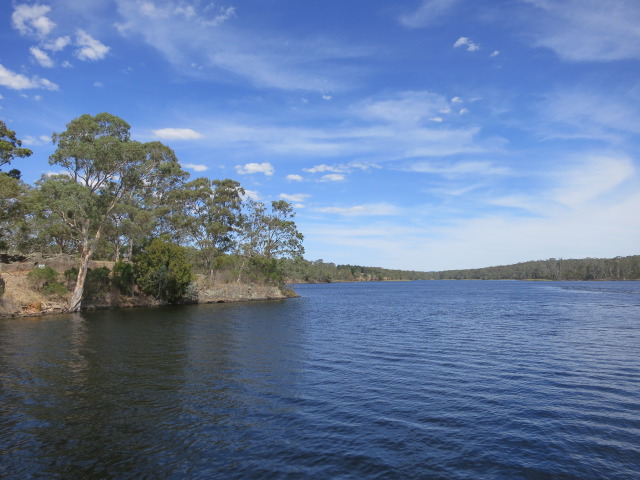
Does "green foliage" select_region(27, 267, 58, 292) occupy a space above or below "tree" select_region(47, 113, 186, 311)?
below

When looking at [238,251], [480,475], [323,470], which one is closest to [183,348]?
[323,470]

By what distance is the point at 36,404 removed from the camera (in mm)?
14156

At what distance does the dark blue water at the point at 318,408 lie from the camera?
33.4ft

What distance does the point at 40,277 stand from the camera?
4550 cm

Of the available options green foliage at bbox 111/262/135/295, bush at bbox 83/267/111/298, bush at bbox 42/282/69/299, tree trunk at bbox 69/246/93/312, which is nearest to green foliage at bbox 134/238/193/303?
green foliage at bbox 111/262/135/295

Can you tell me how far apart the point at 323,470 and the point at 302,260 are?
77.0 m

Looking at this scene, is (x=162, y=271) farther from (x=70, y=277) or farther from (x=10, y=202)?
(x=10, y=202)

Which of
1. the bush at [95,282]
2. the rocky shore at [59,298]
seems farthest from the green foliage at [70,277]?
the rocky shore at [59,298]

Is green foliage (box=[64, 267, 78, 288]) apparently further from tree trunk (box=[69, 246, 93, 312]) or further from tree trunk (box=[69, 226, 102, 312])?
tree trunk (box=[69, 226, 102, 312])

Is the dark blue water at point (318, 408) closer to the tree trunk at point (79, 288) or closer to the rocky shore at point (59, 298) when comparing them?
the rocky shore at point (59, 298)

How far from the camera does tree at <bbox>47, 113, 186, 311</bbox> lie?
40594 millimetres

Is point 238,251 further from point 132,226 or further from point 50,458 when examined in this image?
point 50,458

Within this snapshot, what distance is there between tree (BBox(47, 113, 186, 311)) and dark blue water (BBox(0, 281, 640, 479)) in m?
17.3

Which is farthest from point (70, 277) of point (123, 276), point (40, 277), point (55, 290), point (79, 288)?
point (123, 276)
